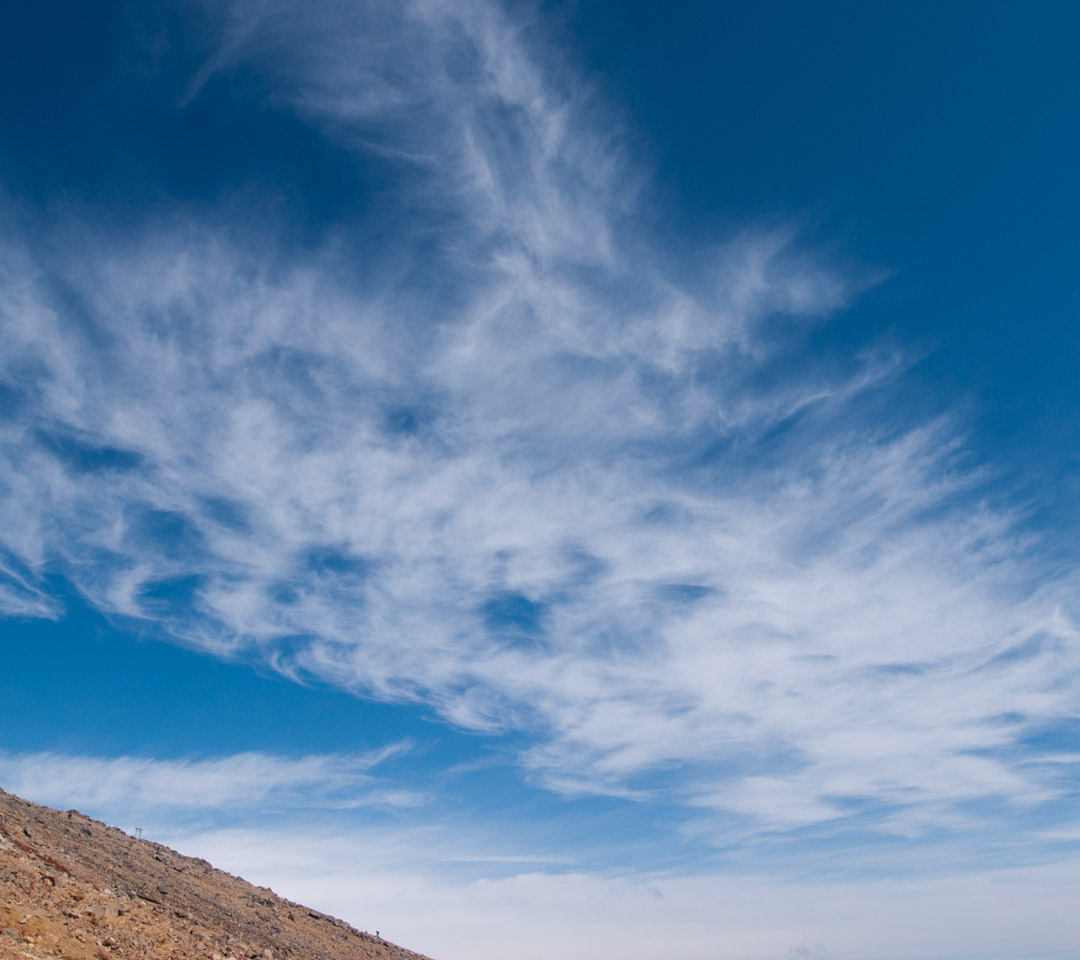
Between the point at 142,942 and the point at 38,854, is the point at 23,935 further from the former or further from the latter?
the point at 38,854

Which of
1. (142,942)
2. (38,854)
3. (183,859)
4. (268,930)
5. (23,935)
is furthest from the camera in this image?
(183,859)

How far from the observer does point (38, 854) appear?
31.2m

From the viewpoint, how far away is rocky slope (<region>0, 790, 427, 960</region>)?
25531 mm

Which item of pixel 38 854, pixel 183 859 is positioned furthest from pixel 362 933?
pixel 38 854

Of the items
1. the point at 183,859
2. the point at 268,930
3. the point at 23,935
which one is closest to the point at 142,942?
the point at 23,935

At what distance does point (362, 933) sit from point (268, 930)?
628 inches

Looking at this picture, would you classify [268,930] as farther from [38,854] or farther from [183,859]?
[38,854]

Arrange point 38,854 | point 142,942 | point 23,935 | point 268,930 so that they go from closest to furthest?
point 23,935 < point 142,942 < point 38,854 < point 268,930

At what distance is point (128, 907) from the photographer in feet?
100

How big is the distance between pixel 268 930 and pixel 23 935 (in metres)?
24.9

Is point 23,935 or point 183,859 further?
point 183,859

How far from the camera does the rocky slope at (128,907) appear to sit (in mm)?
25531

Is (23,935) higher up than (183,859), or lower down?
lower down

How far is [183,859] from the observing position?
55.2 meters
